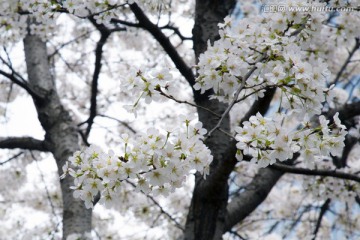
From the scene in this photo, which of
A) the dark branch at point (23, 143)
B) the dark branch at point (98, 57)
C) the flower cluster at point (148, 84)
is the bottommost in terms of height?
the flower cluster at point (148, 84)

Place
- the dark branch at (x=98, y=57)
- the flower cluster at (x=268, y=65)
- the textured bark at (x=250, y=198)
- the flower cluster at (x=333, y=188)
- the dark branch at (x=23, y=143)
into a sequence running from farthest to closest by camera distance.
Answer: the dark branch at (x=98, y=57) → the dark branch at (x=23, y=143) → the textured bark at (x=250, y=198) → the flower cluster at (x=333, y=188) → the flower cluster at (x=268, y=65)

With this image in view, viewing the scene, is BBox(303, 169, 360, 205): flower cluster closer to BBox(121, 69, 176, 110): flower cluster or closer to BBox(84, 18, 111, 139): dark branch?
BBox(121, 69, 176, 110): flower cluster

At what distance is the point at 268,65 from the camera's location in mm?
1706

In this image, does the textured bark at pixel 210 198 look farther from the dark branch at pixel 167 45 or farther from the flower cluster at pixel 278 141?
the flower cluster at pixel 278 141

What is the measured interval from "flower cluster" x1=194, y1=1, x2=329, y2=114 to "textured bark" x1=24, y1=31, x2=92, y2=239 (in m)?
1.65

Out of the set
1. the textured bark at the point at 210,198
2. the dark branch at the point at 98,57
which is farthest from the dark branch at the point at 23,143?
the textured bark at the point at 210,198

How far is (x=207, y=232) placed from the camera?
261 centimetres

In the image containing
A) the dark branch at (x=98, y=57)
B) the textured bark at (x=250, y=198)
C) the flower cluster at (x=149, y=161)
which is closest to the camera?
the flower cluster at (x=149, y=161)

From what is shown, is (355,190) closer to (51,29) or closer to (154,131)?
Result: (154,131)

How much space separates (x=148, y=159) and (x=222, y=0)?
228 centimetres

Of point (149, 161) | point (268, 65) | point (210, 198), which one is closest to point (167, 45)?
point (210, 198)

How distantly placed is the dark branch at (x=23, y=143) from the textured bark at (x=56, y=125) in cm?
10

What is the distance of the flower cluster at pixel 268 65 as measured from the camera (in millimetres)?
1609

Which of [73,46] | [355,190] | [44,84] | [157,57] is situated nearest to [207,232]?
[355,190]
